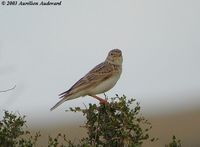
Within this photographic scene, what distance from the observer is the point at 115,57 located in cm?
1230

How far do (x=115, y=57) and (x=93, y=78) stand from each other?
845 millimetres

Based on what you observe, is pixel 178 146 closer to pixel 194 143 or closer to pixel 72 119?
pixel 194 143

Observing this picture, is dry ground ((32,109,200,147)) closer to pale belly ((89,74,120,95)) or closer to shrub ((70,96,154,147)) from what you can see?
pale belly ((89,74,120,95))

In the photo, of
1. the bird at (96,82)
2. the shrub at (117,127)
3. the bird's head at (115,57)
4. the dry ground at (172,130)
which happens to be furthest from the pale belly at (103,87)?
the dry ground at (172,130)

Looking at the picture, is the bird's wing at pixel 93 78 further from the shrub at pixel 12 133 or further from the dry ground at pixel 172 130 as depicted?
the dry ground at pixel 172 130

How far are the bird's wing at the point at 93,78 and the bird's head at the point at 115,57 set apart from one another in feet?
0.81

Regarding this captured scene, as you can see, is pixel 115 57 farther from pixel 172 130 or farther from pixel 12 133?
pixel 172 130

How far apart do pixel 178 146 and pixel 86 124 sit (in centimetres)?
101

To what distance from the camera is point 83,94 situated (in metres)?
11.3

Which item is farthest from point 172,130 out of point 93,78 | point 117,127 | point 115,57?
point 117,127

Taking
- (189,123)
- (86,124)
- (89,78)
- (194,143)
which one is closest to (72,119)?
(189,123)

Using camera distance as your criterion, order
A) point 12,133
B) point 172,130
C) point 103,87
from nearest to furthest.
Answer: point 12,133 < point 103,87 < point 172,130

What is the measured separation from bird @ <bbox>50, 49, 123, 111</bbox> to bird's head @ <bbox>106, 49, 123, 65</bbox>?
9 centimetres

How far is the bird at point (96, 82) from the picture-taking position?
11.2 metres
